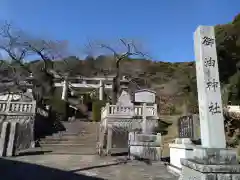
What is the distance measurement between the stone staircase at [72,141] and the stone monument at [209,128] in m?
8.42

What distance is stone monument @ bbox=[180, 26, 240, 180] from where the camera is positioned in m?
4.10

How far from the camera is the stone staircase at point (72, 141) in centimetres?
1269

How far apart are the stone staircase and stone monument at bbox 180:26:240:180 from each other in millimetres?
8417

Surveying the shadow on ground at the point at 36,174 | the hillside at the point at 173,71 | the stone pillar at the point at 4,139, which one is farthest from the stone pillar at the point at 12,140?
the hillside at the point at 173,71

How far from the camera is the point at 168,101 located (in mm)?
31188

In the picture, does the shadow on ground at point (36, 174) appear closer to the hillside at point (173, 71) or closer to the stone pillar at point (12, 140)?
the stone pillar at point (12, 140)

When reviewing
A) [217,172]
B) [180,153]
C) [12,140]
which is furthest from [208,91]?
[12,140]

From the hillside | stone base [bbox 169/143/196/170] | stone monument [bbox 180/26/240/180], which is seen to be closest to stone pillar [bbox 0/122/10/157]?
stone base [bbox 169/143/196/170]

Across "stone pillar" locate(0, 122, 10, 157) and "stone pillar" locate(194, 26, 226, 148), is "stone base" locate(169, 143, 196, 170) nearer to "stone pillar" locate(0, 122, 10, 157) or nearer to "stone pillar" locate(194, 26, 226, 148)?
"stone pillar" locate(194, 26, 226, 148)

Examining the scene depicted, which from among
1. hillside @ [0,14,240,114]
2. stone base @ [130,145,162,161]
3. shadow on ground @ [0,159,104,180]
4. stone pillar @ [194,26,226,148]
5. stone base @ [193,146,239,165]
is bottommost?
shadow on ground @ [0,159,104,180]

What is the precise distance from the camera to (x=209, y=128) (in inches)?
180

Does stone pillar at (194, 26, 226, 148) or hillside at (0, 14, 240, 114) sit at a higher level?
hillside at (0, 14, 240, 114)

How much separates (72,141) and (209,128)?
1165 centimetres

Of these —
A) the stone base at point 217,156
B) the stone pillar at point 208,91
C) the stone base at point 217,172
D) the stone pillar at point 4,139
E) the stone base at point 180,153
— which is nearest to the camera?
the stone base at point 217,172
